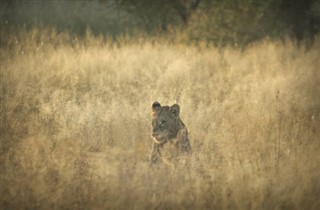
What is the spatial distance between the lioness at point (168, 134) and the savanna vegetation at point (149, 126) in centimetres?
21

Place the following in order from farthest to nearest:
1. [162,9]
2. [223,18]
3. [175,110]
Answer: [162,9]
[223,18]
[175,110]

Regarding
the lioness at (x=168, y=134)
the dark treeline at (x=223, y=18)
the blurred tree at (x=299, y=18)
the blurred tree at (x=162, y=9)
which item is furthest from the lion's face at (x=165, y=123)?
the blurred tree at (x=299, y=18)

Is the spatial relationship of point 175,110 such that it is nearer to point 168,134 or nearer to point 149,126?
point 168,134

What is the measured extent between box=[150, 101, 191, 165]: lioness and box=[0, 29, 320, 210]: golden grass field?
201mm

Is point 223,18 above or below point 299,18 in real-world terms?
below

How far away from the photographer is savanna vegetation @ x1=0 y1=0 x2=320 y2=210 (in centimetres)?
482

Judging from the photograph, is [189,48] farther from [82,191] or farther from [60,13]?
[60,13]

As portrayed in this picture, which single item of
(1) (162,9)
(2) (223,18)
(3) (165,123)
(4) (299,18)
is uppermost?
(1) (162,9)

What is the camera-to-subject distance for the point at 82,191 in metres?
4.84

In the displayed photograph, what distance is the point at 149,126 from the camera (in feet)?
22.7

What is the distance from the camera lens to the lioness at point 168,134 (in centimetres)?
565

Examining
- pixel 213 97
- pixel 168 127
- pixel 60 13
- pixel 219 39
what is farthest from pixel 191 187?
pixel 60 13

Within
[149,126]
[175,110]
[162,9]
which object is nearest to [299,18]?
[162,9]

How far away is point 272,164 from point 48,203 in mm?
2475
